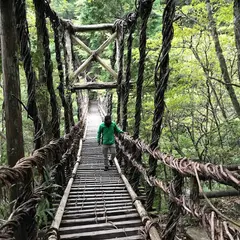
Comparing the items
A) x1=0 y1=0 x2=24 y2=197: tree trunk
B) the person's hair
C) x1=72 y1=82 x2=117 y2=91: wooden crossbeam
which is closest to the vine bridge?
x1=0 y1=0 x2=24 y2=197: tree trunk

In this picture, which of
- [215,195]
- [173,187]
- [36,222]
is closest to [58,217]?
[36,222]

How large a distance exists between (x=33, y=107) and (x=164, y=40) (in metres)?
1.63

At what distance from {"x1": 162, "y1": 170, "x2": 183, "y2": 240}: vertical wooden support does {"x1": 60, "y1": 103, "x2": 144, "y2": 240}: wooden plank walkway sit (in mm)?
474

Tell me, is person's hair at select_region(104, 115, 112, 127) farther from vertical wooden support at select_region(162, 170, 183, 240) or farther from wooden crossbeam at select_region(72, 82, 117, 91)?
vertical wooden support at select_region(162, 170, 183, 240)

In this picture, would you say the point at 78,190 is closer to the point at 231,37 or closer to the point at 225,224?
the point at 225,224

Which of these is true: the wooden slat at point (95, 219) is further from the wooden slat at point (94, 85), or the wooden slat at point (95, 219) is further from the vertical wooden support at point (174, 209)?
the wooden slat at point (94, 85)

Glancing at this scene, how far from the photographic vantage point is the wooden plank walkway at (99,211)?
299 cm

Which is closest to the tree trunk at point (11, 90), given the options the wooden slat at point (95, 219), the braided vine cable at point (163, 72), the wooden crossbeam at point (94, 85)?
the wooden slat at point (95, 219)

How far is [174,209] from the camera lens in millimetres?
2418

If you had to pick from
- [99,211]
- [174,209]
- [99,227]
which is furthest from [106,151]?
[174,209]

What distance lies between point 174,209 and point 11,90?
1.66m

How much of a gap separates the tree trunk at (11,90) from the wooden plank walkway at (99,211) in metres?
1.14

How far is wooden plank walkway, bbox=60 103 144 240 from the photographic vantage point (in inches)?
118

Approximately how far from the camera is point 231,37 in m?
7.31
